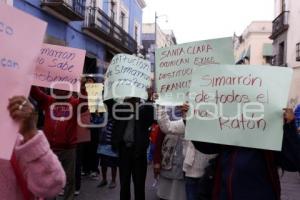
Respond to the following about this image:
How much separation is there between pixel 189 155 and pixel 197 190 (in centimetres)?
43

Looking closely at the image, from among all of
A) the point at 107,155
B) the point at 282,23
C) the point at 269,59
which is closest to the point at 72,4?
the point at 107,155

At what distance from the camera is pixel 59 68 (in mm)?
5332

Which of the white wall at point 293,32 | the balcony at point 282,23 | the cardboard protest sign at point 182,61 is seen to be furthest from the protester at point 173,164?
the balcony at point 282,23

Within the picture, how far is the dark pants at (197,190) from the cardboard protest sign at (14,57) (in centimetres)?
272

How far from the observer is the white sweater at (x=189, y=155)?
5.21m

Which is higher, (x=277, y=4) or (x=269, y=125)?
(x=277, y=4)

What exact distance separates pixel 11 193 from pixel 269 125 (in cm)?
184

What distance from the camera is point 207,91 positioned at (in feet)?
12.7

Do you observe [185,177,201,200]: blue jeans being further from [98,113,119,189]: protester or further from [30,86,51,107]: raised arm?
[98,113,119,189]: protester

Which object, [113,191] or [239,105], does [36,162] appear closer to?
[239,105]

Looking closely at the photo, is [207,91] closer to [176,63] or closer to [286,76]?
[286,76]

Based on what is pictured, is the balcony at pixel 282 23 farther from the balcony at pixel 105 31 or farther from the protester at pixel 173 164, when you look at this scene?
the protester at pixel 173 164

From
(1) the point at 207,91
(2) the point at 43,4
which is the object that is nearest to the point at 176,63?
(1) the point at 207,91

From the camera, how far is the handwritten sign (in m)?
5.21
